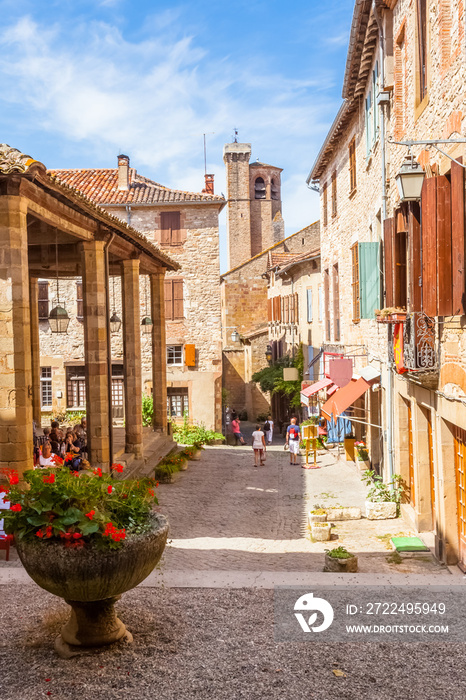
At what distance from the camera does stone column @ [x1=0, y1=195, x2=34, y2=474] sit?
8523mm

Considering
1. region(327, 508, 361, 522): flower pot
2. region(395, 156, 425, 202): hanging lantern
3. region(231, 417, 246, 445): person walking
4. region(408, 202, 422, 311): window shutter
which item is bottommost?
region(231, 417, 246, 445): person walking

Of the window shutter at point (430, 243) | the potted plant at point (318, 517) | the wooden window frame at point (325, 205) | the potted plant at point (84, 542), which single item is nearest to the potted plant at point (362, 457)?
the potted plant at point (318, 517)

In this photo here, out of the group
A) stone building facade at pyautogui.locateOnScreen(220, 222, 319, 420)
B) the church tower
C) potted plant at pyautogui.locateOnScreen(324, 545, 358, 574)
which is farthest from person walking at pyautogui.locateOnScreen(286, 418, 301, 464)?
the church tower

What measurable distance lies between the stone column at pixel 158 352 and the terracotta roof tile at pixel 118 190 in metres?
6.57

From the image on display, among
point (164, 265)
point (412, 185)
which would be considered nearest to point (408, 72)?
point (412, 185)

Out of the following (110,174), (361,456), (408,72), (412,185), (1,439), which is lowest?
(361,456)

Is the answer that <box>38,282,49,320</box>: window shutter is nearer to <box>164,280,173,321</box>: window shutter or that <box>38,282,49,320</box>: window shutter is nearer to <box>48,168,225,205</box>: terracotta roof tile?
<box>48,168,225,205</box>: terracotta roof tile

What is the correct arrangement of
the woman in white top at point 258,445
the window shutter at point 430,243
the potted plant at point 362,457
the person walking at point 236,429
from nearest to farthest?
the window shutter at point 430,243, the potted plant at point 362,457, the woman in white top at point 258,445, the person walking at point 236,429

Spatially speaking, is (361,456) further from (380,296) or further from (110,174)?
(110,174)

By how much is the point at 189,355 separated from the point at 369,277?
1328 cm

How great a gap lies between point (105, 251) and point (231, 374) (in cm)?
2510

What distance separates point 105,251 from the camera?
41.2ft

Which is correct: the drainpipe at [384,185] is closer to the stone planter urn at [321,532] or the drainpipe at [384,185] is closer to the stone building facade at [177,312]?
the stone planter urn at [321,532]

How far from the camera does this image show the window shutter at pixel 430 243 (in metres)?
6.91
